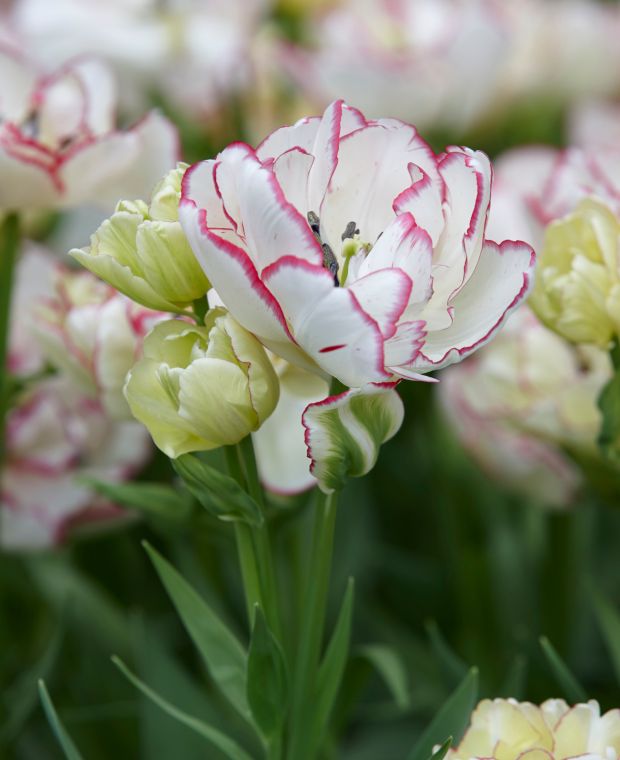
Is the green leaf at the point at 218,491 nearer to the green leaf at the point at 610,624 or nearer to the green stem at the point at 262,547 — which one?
the green stem at the point at 262,547

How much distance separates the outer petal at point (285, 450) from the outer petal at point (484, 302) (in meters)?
0.10

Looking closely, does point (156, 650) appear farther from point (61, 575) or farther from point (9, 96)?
point (9, 96)

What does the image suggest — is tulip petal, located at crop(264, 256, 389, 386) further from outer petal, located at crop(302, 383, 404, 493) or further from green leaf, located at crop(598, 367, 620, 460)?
green leaf, located at crop(598, 367, 620, 460)

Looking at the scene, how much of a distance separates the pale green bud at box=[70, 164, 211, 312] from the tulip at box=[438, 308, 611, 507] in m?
0.23

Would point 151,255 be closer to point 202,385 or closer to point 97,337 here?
point 202,385

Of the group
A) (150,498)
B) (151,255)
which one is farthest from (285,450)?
(151,255)

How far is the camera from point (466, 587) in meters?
0.61

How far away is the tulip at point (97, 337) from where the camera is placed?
428 millimetres

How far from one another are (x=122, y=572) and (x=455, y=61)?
1.24 ft

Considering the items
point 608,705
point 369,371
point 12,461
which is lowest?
point 608,705

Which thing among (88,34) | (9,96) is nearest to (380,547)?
(9,96)

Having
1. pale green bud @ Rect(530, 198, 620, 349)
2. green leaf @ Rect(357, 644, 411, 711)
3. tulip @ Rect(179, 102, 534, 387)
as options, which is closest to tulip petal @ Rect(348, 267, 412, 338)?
tulip @ Rect(179, 102, 534, 387)

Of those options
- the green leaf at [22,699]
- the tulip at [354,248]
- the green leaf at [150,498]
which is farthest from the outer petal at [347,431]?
the green leaf at [22,699]

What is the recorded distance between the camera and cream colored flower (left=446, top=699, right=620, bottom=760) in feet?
1.03
